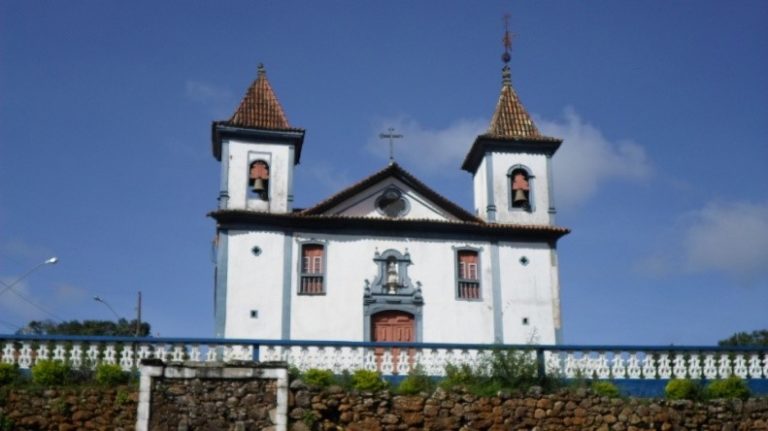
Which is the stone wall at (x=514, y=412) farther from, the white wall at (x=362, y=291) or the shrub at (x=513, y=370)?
the white wall at (x=362, y=291)

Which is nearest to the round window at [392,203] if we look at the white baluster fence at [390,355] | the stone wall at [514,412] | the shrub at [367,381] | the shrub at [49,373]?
the white baluster fence at [390,355]

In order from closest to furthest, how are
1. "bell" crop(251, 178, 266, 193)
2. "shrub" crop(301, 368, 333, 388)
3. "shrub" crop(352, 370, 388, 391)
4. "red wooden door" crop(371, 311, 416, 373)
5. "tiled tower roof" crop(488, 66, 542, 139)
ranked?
"shrub" crop(301, 368, 333, 388)
"shrub" crop(352, 370, 388, 391)
"red wooden door" crop(371, 311, 416, 373)
"bell" crop(251, 178, 266, 193)
"tiled tower roof" crop(488, 66, 542, 139)

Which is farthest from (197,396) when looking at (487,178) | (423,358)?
(487,178)

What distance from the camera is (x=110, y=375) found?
16.8 metres

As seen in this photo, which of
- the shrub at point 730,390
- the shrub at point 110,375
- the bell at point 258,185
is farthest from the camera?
the bell at point 258,185

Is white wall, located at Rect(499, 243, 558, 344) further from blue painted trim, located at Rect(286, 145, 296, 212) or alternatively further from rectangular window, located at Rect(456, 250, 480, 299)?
blue painted trim, located at Rect(286, 145, 296, 212)

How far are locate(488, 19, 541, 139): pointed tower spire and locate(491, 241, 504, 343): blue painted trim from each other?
4028 mm

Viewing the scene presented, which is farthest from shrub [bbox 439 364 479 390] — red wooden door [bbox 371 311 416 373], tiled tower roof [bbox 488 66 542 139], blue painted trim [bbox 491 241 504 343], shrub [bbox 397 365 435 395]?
tiled tower roof [bbox 488 66 542 139]

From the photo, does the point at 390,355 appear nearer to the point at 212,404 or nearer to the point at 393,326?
the point at 212,404

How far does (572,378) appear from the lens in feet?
59.5

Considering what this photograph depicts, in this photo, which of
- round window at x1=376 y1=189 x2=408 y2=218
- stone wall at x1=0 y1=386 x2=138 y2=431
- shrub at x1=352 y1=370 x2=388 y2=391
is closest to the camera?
stone wall at x1=0 y1=386 x2=138 y2=431

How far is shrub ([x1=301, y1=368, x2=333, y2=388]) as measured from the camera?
1702cm

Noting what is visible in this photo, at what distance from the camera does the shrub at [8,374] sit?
54.4 ft

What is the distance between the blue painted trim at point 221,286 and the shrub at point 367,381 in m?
8.57
